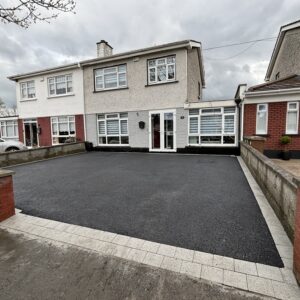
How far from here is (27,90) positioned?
15016 millimetres

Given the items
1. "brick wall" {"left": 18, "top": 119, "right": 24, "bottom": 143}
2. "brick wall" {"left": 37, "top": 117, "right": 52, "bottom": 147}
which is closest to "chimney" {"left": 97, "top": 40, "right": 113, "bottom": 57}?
"brick wall" {"left": 37, "top": 117, "right": 52, "bottom": 147}

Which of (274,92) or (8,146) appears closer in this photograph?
(274,92)

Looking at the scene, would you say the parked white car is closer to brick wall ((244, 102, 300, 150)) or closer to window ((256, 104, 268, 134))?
brick wall ((244, 102, 300, 150))

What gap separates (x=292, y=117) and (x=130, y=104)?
27.3ft

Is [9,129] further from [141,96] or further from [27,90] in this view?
[141,96]

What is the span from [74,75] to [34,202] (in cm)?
1112

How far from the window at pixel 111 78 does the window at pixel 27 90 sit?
5764mm

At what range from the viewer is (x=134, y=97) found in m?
11.6

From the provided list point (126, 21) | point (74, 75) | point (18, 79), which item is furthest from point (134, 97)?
point (18, 79)

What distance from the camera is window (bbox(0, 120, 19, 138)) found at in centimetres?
1631

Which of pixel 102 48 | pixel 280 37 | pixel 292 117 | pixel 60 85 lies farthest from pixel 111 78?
pixel 280 37

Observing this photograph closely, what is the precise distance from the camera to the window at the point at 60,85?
13469 millimetres

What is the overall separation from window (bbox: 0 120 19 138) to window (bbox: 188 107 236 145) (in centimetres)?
1441

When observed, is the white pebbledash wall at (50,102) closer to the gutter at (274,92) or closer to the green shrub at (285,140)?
the gutter at (274,92)
